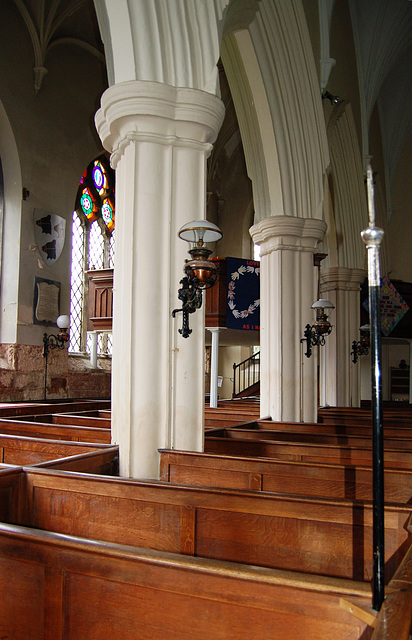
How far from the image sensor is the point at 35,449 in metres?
4.00

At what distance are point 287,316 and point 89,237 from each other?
7684 mm

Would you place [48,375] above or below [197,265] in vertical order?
below

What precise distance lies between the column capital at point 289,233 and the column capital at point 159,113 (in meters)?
2.59

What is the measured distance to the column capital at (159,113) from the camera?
3766 mm

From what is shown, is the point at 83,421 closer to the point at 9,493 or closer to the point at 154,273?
the point at 154,273

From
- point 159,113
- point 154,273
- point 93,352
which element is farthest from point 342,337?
point 159,113

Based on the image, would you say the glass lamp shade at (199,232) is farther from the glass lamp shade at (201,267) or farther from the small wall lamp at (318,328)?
the small wall lamp at (318,328)

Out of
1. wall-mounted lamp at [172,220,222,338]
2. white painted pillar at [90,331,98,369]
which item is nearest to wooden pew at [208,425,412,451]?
wall-mounted lamp at [172,220,222,338]

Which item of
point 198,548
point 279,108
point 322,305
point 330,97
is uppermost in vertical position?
point 330,97

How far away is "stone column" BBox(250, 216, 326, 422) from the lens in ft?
20.8

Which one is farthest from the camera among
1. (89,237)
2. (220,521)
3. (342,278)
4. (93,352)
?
(89,237)

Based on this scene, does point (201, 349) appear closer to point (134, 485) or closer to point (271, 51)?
point (134, 485)

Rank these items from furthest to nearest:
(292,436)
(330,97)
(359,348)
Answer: (359,348) < (330,97) < (292,436)

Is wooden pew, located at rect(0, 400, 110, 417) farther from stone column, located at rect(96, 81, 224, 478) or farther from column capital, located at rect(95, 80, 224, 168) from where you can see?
column capital, located at rect(95, 80, 224, 168)
